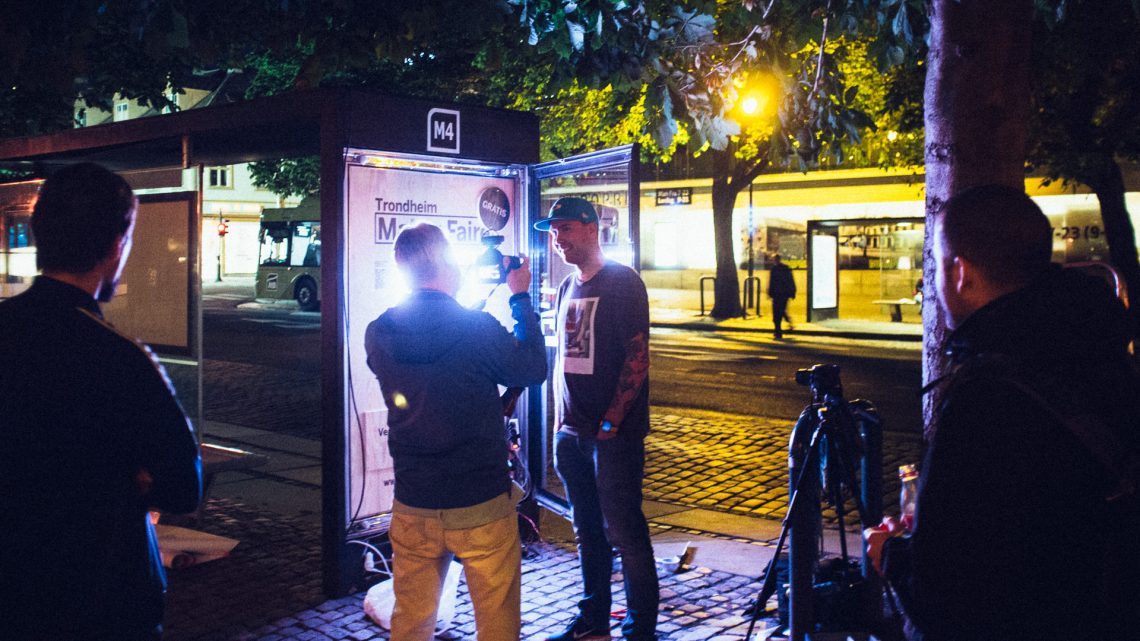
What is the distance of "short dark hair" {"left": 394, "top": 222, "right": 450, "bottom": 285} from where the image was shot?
3447mm

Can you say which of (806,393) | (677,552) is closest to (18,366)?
(677,552)

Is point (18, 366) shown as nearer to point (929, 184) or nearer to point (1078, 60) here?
point (929, 184)

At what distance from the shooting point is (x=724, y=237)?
87.2ft

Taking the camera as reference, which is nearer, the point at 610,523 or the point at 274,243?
the point at 610,523

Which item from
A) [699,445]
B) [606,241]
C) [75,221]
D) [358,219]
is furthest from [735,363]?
[75,221]

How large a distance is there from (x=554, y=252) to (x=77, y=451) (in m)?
4.43

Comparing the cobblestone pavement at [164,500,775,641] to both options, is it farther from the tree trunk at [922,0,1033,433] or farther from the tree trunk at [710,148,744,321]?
the tree trunk at [710,148,744,321]

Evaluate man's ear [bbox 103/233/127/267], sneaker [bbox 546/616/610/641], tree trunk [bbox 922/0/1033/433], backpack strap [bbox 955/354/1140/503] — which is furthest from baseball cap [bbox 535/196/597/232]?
backpack strap [bbox 955/354/1140/503]

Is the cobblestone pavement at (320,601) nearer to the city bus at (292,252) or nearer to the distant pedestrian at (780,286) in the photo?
the distant pedestrian at (780,286)

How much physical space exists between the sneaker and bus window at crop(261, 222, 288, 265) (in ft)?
101

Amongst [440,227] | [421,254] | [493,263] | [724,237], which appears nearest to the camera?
[421,254]

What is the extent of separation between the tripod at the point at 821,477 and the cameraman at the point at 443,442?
4.13 feet

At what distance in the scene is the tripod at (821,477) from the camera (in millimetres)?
3969

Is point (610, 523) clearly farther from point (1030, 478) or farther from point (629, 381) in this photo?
point (1030, 478)
